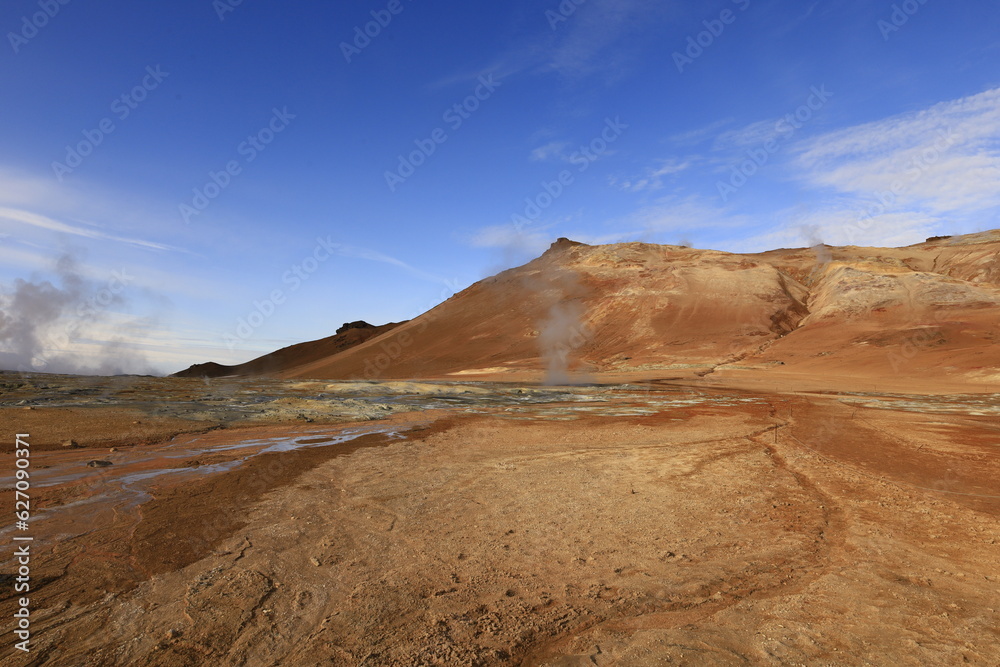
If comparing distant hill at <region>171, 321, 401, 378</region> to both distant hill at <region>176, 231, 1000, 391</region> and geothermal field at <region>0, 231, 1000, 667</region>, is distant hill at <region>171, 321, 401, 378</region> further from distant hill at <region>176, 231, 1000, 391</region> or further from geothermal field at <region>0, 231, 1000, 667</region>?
geothermal field at <region>0, 231, 1000, 667</region>

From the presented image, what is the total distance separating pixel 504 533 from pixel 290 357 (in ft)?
284

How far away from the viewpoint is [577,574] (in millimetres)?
5289

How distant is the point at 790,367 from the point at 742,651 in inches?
1664

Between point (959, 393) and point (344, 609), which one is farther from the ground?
point (344, 609)

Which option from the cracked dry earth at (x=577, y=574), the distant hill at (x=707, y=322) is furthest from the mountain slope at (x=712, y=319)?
the cracked dry earth at (x=577, y=574)

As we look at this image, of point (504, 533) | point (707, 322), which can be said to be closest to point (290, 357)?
point (707, 322)

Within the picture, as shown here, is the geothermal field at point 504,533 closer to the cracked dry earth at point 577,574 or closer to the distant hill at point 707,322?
the cracked dry earth at point 577,574

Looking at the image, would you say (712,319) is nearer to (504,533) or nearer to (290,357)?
(504,533)

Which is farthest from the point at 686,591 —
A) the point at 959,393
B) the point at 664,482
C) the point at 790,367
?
the point at 790,367

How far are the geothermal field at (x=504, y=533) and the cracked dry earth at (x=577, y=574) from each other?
0.03 metres

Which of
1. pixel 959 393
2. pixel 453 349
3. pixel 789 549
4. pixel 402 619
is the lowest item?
pixel 959 393

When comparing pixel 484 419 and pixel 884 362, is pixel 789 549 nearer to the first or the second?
pixel 484 419

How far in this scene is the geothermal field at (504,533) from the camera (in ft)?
13.2

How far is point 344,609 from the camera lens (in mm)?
4484
